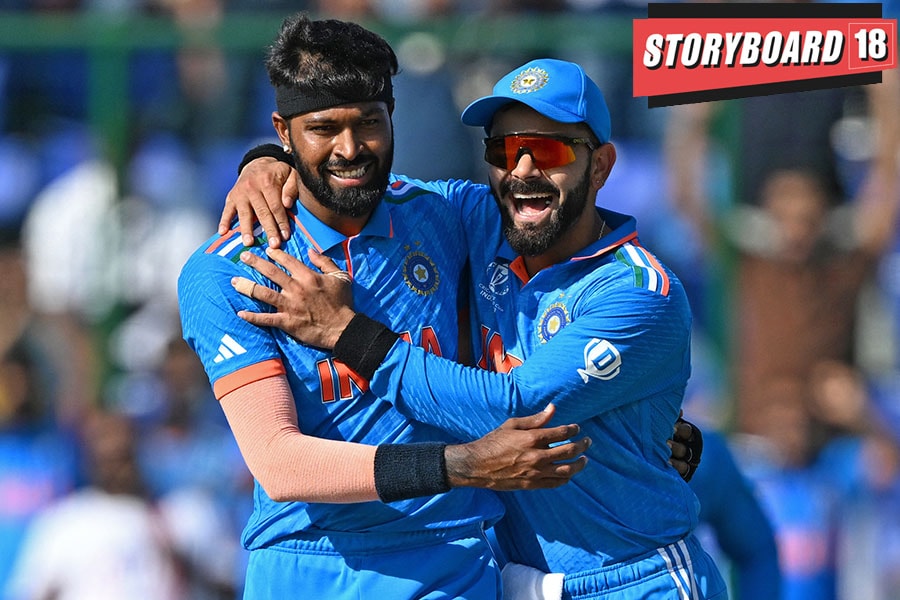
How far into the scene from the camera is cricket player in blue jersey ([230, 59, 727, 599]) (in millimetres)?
3951

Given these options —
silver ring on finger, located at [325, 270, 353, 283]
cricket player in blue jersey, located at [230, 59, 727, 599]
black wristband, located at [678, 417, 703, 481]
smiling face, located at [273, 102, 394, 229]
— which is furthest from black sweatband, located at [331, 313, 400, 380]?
black wristband, located at [678, 417, 703, 481]

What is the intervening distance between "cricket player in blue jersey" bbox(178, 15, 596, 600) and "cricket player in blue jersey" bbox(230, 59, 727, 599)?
0.33 ft

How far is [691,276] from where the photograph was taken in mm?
8305

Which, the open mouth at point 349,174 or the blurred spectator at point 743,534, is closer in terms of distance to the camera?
the open mouth at point 349,174

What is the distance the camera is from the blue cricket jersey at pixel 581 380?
3955mm

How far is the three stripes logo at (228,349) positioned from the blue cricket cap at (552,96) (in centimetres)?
102

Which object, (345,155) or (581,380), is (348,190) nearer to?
(345,155)

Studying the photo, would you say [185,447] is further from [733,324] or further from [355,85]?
[355,85]

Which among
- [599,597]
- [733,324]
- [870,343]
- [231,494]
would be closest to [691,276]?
[733,324]

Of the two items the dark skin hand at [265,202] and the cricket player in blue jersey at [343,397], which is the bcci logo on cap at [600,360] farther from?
the dark skin hand at [265,202]

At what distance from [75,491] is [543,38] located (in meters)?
3.74

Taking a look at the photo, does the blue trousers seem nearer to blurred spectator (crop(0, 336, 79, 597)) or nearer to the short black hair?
the short black hair

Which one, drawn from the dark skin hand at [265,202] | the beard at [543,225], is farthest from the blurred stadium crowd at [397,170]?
the beard at [543,225]

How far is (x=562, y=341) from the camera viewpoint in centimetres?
402
